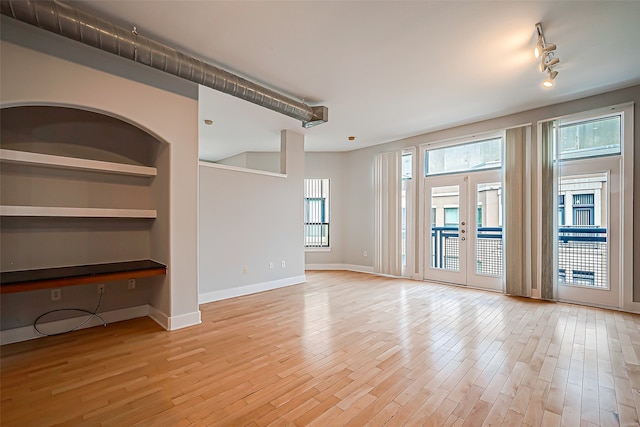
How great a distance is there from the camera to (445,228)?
593 cm

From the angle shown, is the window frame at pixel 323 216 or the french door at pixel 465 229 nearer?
the french door at pixel 465 229

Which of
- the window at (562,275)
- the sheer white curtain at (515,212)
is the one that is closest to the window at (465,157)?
the sheer white curtain at (515,212)

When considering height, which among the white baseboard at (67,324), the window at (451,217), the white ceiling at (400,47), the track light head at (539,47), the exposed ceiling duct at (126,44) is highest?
the white ceiling at (400,47)

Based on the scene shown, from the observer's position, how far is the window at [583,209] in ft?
14.3

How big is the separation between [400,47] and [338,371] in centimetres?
325

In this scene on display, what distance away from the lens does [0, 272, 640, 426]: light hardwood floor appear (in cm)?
189

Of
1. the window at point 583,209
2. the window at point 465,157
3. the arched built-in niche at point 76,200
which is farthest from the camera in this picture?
the window at point 465,157

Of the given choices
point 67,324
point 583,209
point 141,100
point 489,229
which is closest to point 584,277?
point 583,209

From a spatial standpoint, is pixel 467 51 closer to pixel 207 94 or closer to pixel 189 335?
pixel 207 94

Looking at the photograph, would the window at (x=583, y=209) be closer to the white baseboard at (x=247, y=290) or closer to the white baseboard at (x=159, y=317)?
the white baseboard at (x=247, y=290)

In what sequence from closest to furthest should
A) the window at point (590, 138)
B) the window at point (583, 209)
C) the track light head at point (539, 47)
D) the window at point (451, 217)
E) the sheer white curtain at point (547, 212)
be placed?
the track light head at point (539, 47)
the window at point (590, 138)
the window at point (583, 209)
the sheer white curtain at point (547, 212)
the window at point (451, 217)

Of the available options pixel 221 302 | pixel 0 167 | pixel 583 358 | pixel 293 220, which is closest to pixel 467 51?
pixel 583 358

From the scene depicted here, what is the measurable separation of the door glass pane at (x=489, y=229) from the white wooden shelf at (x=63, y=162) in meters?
5.45

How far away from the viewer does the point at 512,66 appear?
3.43 m
